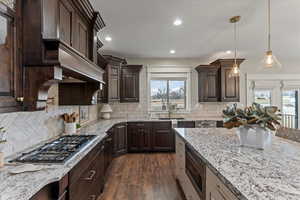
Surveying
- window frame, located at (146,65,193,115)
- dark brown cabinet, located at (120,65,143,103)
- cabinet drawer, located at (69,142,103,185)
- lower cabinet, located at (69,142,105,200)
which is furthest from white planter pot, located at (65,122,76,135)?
window frame, located at (146,65,193,115)

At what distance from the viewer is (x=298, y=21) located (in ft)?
9.95

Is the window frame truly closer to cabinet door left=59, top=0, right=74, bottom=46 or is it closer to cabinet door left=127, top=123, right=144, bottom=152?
cabinet door left=127, top=123, right=144, bottom=152

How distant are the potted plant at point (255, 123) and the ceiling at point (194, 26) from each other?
1.47 metres

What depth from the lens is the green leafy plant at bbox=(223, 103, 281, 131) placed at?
70.0 inches

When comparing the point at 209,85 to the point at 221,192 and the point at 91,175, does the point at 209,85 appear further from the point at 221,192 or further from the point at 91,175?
the point at 221,192

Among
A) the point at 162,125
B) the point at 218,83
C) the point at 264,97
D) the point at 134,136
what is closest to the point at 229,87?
the point at 218,83

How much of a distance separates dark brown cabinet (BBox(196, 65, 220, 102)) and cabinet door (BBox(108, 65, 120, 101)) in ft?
7.55

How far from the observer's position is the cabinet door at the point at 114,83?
4.74m

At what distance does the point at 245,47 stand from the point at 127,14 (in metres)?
3.20

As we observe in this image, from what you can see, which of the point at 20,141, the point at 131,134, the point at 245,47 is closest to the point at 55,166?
the point at 20,141

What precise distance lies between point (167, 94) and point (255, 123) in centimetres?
397

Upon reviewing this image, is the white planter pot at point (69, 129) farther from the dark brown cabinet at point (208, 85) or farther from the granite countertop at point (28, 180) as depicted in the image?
the dark brown cabinet at point (208, 85)

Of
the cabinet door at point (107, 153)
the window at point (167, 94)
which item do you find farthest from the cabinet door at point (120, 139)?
the window at point (167, 94)

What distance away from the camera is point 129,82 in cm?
516
